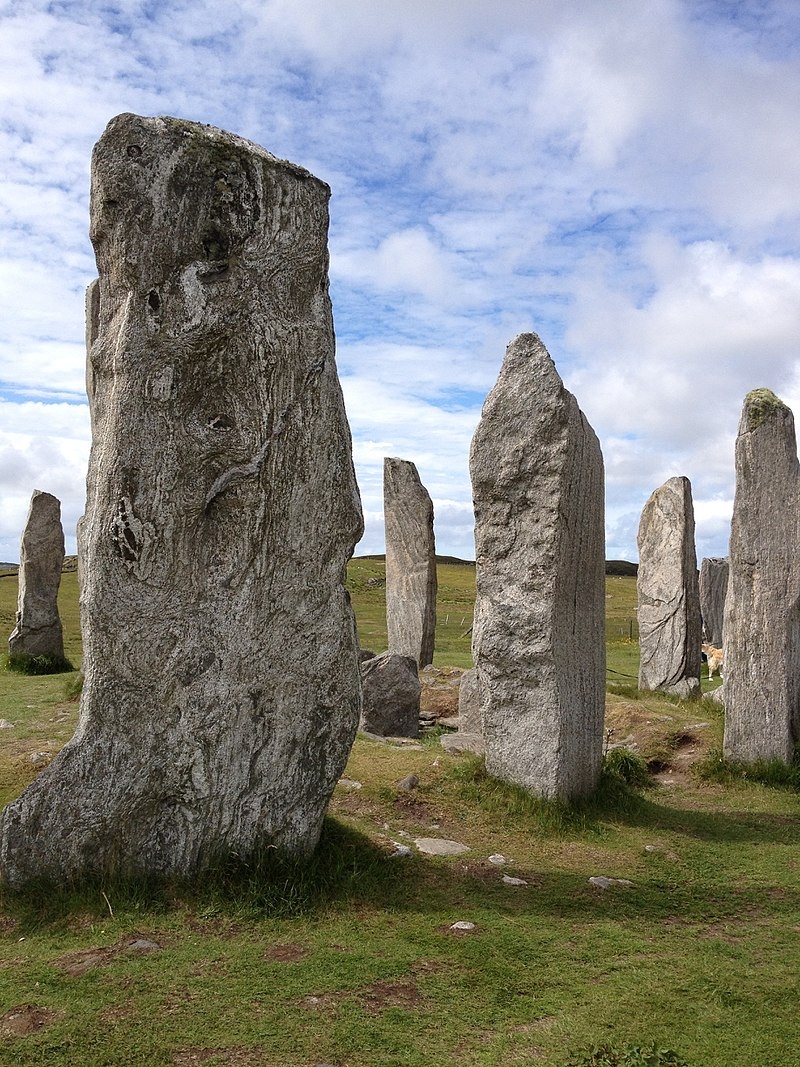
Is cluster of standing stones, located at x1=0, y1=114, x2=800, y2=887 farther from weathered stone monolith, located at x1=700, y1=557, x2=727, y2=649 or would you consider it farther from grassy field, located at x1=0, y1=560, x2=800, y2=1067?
weathered stone monolith, located at x1=700, y1=557, x2=727, y2=649

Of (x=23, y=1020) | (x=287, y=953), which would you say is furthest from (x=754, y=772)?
(x=23, y=1020)

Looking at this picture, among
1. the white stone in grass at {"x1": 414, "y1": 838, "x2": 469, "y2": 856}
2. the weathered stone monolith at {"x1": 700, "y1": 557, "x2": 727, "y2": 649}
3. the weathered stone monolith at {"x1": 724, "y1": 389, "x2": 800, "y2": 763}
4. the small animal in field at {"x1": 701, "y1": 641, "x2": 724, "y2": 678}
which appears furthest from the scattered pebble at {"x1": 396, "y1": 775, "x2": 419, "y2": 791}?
the weathered stone monolith at {"x1": 700, "y1": 557, "x2": 727, "y2": 649}

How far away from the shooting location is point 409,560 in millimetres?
17562

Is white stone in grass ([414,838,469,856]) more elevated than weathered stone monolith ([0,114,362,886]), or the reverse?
weathered stone monolith ([0,114,362,886])

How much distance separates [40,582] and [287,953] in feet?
49.6

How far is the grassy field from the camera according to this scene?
171 inches

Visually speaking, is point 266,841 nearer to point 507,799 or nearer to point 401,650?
point 507,799

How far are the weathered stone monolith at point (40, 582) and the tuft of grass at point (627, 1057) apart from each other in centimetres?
1613

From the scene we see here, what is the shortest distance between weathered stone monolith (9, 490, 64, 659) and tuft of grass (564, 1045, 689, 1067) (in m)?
16.1

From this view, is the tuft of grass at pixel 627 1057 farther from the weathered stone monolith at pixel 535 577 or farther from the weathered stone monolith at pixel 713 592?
the weathered stone monolith at pixel 713 592

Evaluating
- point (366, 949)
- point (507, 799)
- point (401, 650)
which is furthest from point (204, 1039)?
point (401, 650)

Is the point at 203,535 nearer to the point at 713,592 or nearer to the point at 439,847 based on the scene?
the point at 439,847

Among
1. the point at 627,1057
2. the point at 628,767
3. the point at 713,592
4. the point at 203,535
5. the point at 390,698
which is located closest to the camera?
the point at 627,1057

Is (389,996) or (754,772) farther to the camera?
(754,772)
